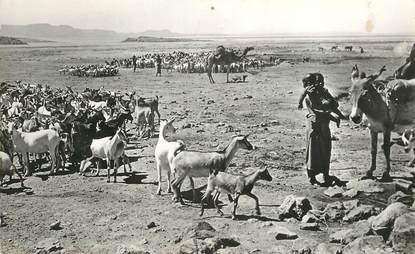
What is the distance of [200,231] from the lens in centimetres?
709

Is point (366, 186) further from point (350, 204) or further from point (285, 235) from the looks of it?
point (285, 235)

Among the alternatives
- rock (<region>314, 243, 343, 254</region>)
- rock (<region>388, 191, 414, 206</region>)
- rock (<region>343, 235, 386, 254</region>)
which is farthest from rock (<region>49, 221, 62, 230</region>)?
rock (<region>388, 191, 414, 206</region>)

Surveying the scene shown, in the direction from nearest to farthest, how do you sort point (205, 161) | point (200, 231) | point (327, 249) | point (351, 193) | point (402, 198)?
1. point (327, 249)
2. point (200, 231)
3. point (402, 198)
4. point (205, 161)
5. point (351, 193)

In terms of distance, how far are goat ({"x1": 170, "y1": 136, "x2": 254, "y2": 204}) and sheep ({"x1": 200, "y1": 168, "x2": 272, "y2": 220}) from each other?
37 centimetres

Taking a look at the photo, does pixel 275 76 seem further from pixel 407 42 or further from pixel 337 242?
pixel 337 242

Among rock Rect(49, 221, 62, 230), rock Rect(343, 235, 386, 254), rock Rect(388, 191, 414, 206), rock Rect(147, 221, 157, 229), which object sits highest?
rock Rect(388, 191, 414, 206)

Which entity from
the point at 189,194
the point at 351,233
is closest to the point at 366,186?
the point at 351,233

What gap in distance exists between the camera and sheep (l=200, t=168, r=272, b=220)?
7414mm

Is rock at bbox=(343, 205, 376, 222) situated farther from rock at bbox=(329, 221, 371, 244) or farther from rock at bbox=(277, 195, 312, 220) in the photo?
rock at bbox=(277, 195, 312, 220)

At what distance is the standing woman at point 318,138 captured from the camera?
349 inches

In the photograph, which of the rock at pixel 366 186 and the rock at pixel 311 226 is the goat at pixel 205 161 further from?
the rock at pixel 366 186

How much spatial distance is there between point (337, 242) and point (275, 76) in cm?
1929

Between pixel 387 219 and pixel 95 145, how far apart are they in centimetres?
671

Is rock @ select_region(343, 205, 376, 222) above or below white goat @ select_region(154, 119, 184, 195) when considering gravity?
below
